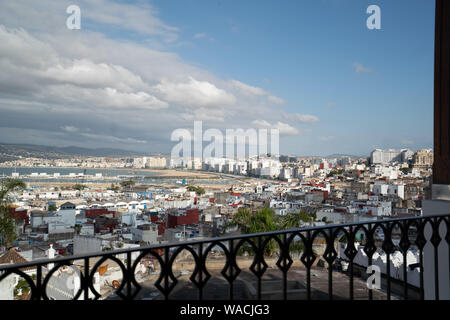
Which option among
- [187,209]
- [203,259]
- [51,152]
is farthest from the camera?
[51,152]

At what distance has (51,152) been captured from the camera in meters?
97.4

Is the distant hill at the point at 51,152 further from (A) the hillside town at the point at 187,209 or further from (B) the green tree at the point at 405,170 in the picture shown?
(B) the green tree at the point at 405,170

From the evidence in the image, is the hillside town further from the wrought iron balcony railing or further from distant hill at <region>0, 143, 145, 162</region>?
distant hill at <region>0, 143, 145, 162</region>

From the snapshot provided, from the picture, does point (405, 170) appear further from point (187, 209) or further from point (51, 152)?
point (51, 152)

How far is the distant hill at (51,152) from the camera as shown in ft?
251

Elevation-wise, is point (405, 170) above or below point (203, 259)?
below

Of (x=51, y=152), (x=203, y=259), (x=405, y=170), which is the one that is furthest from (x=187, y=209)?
(x=51, y=152)

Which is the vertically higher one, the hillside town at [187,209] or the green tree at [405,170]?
the green tree at [405,170]

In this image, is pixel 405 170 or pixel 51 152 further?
pixel 51 152

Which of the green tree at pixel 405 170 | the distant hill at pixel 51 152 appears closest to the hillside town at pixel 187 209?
the green tree at pixel 405 170

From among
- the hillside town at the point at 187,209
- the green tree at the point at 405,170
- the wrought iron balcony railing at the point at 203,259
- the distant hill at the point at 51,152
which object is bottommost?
the hillside town at the point at 187,209

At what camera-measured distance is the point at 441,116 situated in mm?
2627

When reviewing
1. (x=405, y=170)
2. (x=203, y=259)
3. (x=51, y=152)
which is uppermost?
(x=51, y=152)
